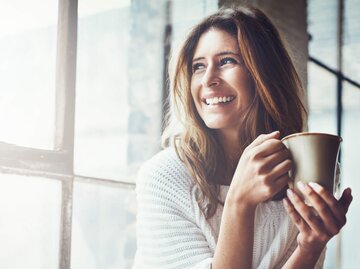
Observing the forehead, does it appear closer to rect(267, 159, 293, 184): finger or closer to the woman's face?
the woman's face

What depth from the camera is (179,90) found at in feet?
3.04

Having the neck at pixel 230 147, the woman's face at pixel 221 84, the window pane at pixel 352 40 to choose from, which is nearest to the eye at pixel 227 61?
the woman's face at pixel 221 84

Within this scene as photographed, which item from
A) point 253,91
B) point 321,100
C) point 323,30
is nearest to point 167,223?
point 253,91

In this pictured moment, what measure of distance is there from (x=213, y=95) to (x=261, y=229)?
0.67 feet

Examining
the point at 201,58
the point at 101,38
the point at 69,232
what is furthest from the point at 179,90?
the point at 69,232

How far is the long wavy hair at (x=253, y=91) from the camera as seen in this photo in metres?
0.88

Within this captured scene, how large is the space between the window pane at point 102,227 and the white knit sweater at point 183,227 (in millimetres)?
135

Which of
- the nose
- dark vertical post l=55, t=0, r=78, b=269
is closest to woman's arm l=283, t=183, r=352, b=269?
the nose

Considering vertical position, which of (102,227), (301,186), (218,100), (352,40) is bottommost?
(102,227)

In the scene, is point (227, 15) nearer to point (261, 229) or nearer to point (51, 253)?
point (261, 229)

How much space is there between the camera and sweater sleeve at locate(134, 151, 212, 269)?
790 mm

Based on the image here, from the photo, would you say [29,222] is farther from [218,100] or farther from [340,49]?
[340,49]

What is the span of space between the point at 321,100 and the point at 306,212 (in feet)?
1.02

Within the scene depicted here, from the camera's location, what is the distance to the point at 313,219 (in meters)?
0.73
